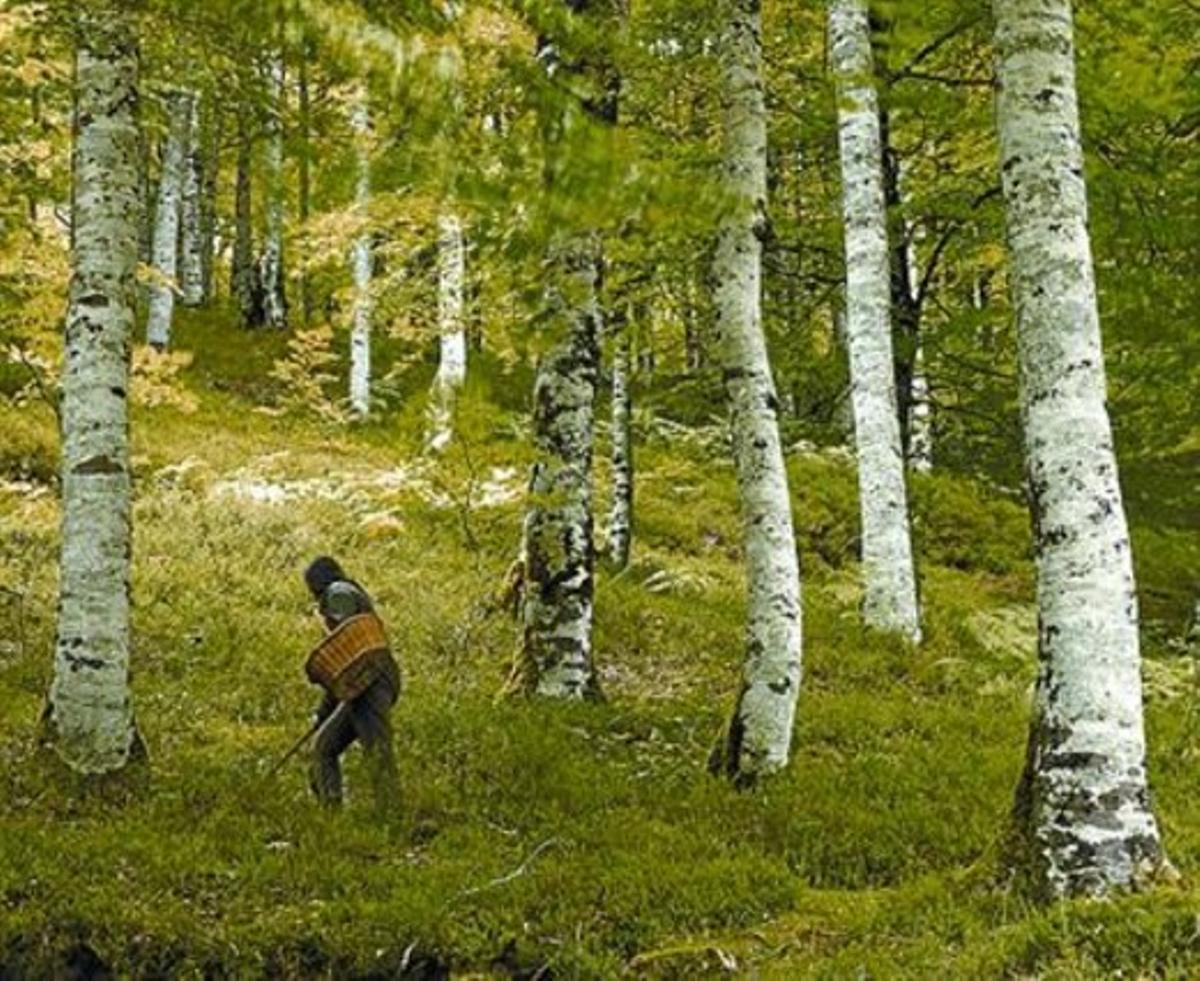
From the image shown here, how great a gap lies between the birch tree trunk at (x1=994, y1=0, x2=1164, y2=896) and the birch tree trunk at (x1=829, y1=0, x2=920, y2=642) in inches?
292

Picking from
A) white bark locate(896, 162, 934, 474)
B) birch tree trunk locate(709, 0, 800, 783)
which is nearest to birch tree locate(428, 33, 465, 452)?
birch tree trunk locate(709, 0, 800, 783)

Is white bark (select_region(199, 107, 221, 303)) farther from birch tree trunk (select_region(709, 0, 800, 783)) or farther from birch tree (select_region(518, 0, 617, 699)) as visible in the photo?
birch tree trunk (select_region(709, 0, 800, 783))

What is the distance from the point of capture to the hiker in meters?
8.31

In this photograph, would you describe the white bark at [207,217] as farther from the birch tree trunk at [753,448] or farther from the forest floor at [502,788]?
the birch tree trunk at [753,448]

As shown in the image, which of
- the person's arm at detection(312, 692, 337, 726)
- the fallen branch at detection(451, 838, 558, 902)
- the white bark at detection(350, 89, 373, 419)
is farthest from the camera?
the white bark at detection(350, 89, 373, 419)

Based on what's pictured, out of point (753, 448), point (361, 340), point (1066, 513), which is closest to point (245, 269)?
point (361, 340)

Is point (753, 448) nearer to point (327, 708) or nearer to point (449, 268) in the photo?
point (327, 708)

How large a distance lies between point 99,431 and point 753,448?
4.23 meters

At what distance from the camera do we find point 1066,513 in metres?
5.96

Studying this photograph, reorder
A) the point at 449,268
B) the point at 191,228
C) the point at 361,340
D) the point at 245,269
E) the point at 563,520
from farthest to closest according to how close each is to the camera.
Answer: the point at 191,228 < the point at 245,269 < the point at 361,340 < the point at 449,268 < the point at 563,520

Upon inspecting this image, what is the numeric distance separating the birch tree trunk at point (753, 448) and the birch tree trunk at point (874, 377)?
14.6ft

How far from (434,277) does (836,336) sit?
500 inches

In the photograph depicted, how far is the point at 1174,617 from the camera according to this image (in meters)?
18.0

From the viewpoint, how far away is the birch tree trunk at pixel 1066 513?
5.82m
